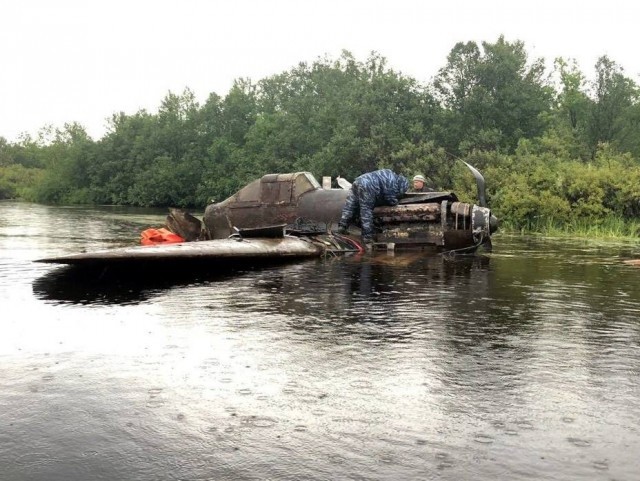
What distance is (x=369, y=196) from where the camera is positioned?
51.6 ft

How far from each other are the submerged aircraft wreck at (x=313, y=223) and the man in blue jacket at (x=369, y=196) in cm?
27

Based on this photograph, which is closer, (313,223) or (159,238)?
(313,223)

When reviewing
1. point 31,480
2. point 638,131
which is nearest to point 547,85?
point 638,131

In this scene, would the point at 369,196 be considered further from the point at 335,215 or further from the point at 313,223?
the point at 313,223

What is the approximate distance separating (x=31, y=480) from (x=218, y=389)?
1764 mm

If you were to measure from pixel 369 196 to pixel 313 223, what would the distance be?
2.00 meters

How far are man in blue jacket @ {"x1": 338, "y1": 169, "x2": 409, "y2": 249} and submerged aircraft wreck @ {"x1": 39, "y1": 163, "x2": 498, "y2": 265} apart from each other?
269 mm

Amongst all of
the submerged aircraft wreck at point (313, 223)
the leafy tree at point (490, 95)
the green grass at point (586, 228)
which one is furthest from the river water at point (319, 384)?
the leafy tree at point (490, 95)

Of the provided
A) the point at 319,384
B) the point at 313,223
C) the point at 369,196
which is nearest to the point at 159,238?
the point at 313,223

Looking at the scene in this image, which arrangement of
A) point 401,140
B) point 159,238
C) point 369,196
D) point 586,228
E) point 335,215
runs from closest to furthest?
point 369,196 < point 335,215 < point 159,238 < point 586,228 < point 401,140

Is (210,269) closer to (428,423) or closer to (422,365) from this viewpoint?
(422,365)

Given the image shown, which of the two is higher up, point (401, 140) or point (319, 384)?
point (401, 140)

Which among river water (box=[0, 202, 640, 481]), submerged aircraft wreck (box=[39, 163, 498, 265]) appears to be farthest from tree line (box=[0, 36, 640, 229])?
river water (box=[0, 202, 640, 481])

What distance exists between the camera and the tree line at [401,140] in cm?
2852
